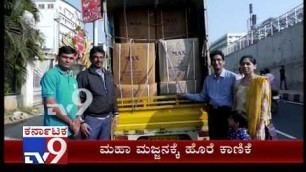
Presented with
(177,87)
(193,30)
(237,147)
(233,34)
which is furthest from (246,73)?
(193,30)

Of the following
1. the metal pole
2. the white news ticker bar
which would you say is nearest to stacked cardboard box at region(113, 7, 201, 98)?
the metal pole

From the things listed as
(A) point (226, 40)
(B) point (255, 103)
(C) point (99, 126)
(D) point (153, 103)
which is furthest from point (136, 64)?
(B) point (255, 103)

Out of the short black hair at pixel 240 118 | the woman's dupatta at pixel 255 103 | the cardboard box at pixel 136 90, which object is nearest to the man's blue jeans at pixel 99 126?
→ the cardboard box at pixel 136 90

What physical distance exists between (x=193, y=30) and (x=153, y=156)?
228 centimetres

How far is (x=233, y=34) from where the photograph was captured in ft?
11.1

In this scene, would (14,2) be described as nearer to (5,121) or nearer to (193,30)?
(5,121)

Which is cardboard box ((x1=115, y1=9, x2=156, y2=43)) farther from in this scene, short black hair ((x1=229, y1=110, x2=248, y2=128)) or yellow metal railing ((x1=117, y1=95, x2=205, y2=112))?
short black hair ((x1=229, y1=110, x2=248, y2=128))

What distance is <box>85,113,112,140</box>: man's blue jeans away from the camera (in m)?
3.59

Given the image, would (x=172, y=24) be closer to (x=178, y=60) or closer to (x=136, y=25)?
(x=136, y=25)

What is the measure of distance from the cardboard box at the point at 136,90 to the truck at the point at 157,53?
13mm

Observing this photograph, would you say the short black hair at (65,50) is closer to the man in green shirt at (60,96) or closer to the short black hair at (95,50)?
the man in green shirt at (60,96)

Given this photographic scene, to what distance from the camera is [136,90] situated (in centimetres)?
437

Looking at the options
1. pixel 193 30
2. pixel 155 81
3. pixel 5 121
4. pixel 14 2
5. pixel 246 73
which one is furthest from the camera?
pixel 193 30

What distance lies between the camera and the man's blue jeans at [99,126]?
141 inches
